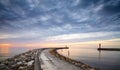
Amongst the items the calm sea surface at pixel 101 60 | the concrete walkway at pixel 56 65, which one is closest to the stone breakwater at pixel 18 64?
the concrete walkway at pixel 56 65

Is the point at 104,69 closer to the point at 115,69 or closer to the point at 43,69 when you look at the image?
the point at 115,69

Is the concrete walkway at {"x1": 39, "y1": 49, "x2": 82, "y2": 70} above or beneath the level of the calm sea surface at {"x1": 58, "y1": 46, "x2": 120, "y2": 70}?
above

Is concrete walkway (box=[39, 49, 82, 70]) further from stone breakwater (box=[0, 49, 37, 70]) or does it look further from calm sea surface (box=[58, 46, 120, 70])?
calm sea surface (box=[58, 46, 120, 70])

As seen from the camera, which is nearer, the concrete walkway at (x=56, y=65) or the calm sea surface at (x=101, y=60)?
the concrete walkway at (x=56, y=65)

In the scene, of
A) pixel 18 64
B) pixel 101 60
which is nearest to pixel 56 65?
pixel 18 64

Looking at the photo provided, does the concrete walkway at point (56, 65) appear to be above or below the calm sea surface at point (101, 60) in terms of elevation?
above

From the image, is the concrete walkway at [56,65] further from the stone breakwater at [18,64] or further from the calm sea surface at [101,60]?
the calm sea surface at [101,60]

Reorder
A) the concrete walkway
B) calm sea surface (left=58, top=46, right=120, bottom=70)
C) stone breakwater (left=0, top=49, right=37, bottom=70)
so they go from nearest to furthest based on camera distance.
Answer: the concrete walkway
stone breakwater (left=0, top=49, right=37, bottom=70)
calm sea surface (left=58, top=46, right=120, bottom=70)

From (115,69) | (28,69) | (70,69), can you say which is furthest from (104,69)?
(28,69)

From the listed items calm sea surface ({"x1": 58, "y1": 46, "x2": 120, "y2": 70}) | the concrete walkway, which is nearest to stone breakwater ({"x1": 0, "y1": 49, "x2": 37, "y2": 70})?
the concrete walkway

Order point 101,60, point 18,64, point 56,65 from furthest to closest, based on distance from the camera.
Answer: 1. point 101,60
2. point 18,64
3. point 56,65

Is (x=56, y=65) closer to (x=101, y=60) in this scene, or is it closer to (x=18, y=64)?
(x=18, y=64)

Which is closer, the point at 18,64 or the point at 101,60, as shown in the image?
the point at 18,64

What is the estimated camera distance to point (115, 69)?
1627 cm
